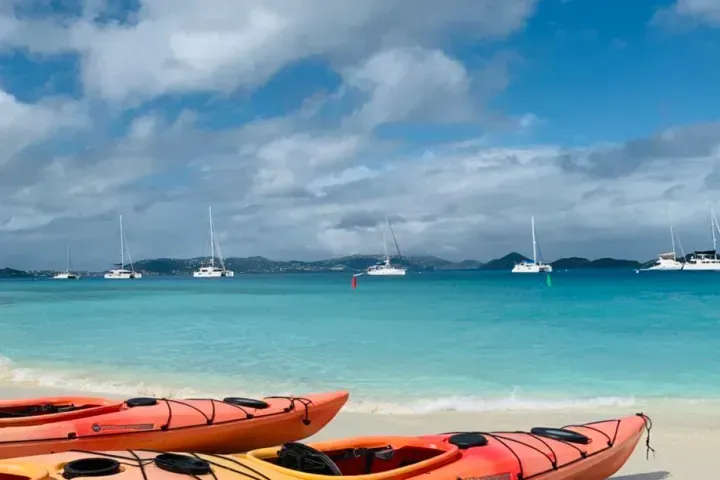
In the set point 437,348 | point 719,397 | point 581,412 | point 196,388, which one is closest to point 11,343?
point 196,388

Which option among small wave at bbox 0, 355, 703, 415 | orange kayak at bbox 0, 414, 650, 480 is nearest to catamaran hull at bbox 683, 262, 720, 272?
small wave at bbox 0, 355, 703, 415

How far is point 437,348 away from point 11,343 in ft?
40.9

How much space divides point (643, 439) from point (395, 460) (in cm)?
351

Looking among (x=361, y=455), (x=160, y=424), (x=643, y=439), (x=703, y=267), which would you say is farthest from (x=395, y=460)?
(x=703, y=267)

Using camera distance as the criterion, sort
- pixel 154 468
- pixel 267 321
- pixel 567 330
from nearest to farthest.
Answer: pixel 154 468
pixel 567 330
pixel 267 321

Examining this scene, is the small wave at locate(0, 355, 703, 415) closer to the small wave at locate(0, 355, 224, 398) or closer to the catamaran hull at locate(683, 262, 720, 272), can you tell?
the small wave at locate(0, 355, 224, 398)

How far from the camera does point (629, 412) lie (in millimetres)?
9242

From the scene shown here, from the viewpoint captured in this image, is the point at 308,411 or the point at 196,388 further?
the point at 196,388

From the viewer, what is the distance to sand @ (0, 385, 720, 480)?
20.2 feet

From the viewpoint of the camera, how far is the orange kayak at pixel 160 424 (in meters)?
5.35

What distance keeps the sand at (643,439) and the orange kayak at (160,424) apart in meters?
1.04

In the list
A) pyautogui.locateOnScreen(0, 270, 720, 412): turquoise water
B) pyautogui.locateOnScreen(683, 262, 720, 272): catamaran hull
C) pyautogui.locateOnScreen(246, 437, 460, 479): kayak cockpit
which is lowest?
pyautogui.locateOnScreen(683, 262, 720, 272): catamaran hull

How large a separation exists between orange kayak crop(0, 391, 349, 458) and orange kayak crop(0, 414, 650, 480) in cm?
122

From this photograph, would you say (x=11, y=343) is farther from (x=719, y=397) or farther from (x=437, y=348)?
(x=719, y=397)
